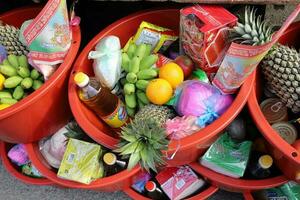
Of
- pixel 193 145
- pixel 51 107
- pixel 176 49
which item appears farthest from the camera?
pixel 176 49

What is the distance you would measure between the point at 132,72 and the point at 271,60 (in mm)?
321

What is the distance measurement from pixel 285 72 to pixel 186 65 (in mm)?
226

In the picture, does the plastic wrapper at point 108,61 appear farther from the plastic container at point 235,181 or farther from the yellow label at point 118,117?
the plastic container at point 235,181

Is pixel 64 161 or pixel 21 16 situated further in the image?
pixel 21 16

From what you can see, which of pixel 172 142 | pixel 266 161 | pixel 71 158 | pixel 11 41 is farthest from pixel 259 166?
pixel 11 41

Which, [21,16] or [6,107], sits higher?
[21,16]

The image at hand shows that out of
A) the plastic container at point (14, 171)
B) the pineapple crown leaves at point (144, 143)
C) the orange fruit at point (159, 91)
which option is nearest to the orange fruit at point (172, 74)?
the orange fruit at point (159, 91)

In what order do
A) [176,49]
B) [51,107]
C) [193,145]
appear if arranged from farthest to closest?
[176,49] < [51,107] < [193,145]

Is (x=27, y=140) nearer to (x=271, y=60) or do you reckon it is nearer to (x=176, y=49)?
(x=176, y=49)

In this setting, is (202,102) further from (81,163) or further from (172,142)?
(81,163)

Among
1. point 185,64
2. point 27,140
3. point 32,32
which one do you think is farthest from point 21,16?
point 185,64

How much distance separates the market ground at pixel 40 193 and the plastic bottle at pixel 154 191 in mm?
139

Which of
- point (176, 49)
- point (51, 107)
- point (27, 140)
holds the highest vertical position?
point (176, 49)

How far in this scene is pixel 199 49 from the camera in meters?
0.87
